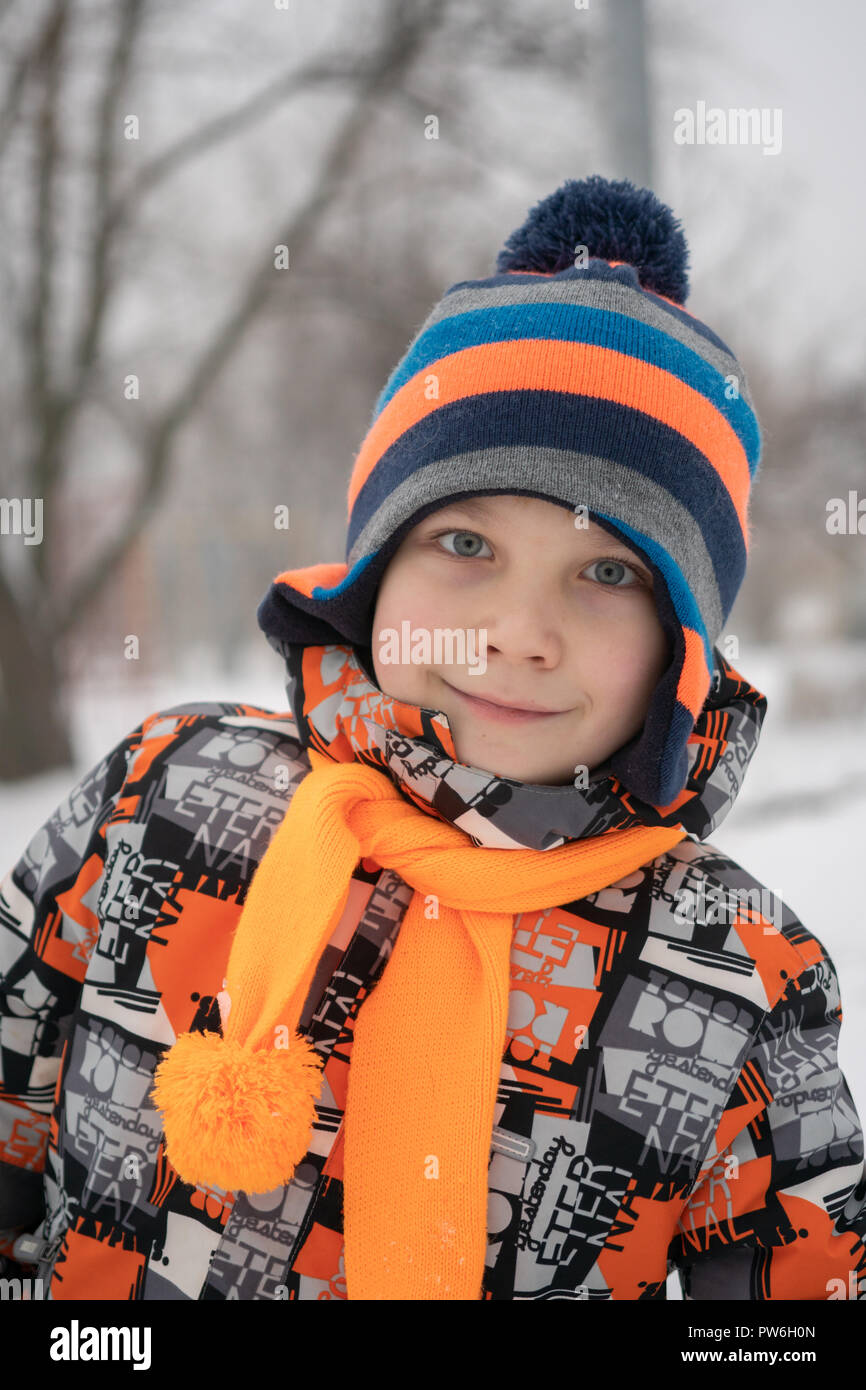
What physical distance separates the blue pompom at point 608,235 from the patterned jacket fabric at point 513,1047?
39 cm

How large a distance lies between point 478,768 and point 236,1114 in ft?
0.97

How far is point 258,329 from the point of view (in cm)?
197

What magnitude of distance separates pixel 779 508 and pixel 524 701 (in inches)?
44.4

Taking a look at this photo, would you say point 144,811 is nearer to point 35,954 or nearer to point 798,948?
point 35,954

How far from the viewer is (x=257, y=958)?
0.69 meters

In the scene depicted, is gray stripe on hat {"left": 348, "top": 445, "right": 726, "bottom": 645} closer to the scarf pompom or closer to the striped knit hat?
the striped knit hat

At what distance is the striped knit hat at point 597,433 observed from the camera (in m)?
0.71

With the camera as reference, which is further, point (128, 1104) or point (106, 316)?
point (106, 316)

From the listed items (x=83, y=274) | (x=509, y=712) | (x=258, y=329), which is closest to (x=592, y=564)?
(x=509, y=712)

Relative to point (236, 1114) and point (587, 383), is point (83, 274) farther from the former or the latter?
point (236, 1114)

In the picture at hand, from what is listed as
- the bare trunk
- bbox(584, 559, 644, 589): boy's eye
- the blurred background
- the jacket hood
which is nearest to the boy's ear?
the jacket hood

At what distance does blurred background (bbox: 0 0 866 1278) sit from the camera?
62.3 inches

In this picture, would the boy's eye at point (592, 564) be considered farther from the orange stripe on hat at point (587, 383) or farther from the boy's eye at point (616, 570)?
the orange stripe on hat at point (587, 383)
